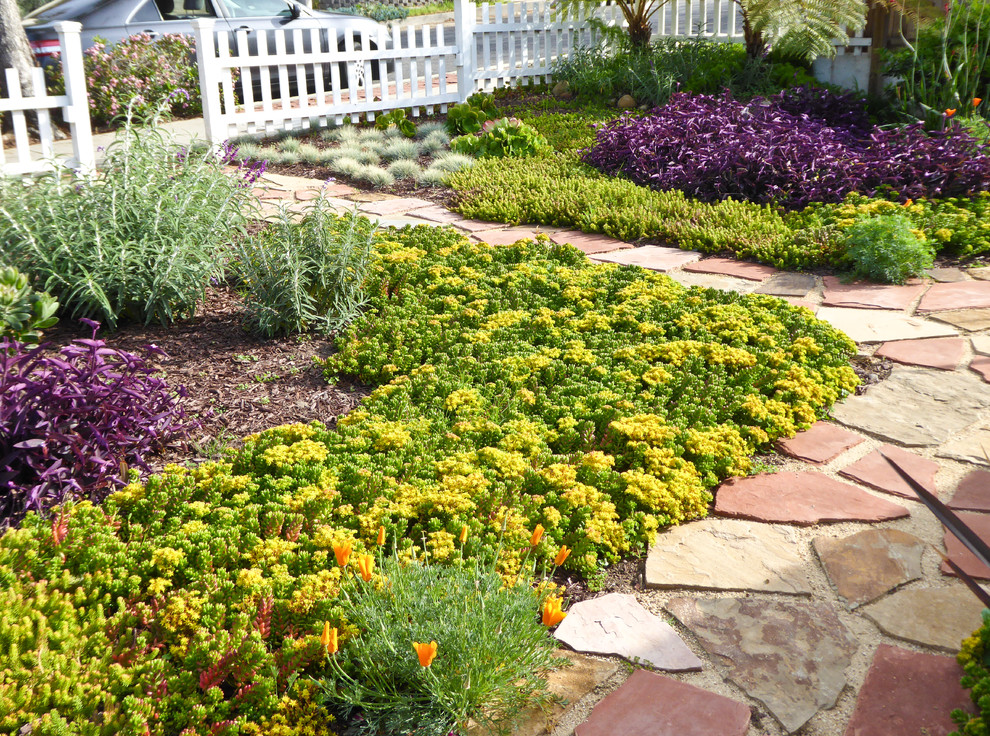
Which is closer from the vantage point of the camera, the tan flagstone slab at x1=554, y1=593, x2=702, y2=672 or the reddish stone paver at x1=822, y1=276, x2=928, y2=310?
the tan flagstone slab at x1=554, y1=593, x2=702, y2=672

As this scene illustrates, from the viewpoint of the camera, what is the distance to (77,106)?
604 cm

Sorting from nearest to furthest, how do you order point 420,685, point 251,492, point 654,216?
point 420,685, point 251,492, point 654,216

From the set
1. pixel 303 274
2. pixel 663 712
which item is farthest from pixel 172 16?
pixel 663 712

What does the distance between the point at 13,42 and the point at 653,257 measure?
8.68 metres

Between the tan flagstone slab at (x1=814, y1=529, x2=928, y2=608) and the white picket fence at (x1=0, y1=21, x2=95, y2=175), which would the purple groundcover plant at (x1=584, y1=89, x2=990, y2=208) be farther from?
the white picket fence at (x1=0, y1=21, x2=95, y2=175)

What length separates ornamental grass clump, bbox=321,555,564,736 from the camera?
6.21ft

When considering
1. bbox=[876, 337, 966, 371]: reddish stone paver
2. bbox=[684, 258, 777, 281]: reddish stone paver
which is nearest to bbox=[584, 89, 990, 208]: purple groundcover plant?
bbox=[684, 258, 777, 281]: reddish stone paver

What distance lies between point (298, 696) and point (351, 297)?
275cm

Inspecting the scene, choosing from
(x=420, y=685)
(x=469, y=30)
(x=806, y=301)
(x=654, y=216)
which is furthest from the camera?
(x=469, y=30)

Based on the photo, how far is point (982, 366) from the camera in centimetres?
385

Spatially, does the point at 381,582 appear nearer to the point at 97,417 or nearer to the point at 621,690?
the point at 621,690

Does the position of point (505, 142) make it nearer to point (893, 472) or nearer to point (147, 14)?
point (893, 472)

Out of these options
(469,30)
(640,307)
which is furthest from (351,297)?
(469,30)

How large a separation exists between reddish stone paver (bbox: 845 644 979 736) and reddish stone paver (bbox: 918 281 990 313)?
2.90 m
